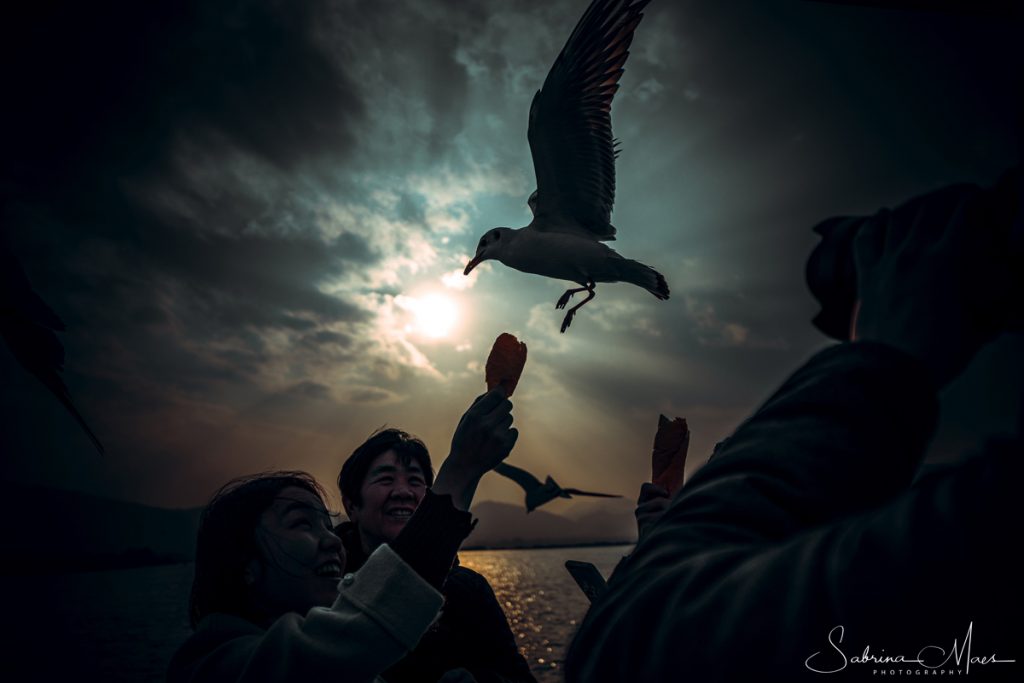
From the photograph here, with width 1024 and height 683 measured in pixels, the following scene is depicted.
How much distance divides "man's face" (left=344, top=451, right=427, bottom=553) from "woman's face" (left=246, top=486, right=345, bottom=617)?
860mm

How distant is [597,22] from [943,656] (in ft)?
25.1

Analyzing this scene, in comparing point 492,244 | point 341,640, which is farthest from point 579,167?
point 341,640

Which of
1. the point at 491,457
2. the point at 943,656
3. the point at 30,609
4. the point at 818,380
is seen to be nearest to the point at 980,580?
the point at 943,656

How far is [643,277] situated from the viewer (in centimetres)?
750

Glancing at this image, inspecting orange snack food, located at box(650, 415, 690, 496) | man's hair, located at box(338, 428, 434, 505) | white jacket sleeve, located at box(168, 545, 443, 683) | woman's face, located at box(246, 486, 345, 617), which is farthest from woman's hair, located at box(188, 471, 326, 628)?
orange snack food, located at box(650, 415, 690, 496)

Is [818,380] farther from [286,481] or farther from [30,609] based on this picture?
[30,609]

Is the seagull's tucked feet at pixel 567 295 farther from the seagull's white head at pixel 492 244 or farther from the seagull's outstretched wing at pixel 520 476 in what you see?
the seagull's outstretched wing at pixel 520 476

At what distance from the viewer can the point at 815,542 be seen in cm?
47

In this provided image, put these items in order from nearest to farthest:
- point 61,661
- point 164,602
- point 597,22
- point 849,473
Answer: point 849,473, point 597,22, point 61,661, point 164,602

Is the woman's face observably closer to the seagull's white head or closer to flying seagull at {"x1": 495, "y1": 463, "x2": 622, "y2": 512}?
the seagull's white head

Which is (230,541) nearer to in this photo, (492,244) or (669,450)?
(669,450)

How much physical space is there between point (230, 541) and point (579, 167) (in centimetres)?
648

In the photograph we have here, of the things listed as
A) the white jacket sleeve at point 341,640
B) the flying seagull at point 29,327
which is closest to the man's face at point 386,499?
the white jacket sleeve at point 341,640

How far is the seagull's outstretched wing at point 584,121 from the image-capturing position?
271 inches
